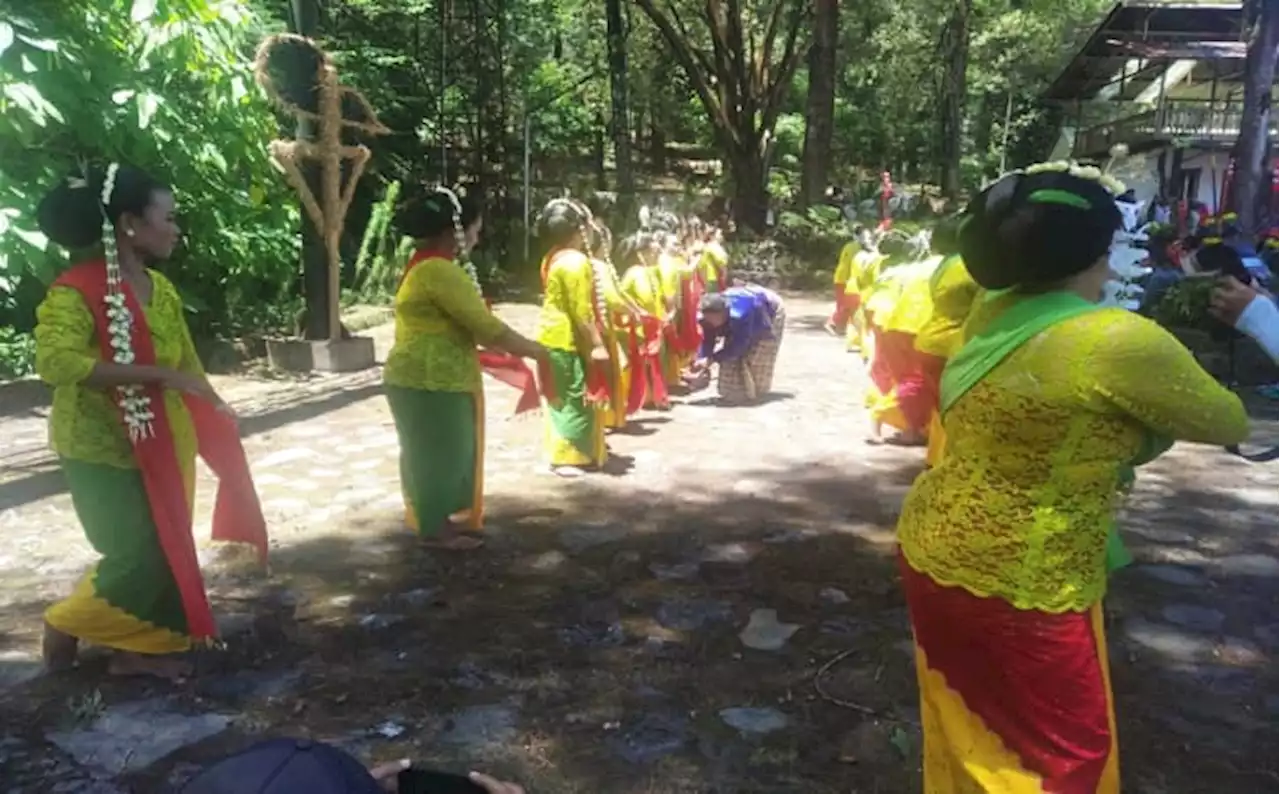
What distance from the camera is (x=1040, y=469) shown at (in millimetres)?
2234

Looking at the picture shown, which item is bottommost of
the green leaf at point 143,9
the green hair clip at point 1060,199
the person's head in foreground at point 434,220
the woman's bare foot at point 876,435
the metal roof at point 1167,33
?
the woman's bare foot at point 876,435

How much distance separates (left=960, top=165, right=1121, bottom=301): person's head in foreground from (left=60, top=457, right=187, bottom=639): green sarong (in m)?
2.72

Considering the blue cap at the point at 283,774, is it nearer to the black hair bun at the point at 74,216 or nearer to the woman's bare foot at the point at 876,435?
the black hair bun at the point at 74,216

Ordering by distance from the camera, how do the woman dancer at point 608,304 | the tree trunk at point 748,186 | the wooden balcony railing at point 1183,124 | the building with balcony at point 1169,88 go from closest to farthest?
1. the woman dancer at point 608,304
2. the building with balcony at point 1169,88
3. the tree trunk at point 748,186
4. the wooden balcony railing at point 1183,124

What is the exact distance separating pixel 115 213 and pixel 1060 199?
279 centimetres

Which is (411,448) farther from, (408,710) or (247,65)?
(247,65)

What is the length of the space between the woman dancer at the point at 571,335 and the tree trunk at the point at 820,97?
14765mm

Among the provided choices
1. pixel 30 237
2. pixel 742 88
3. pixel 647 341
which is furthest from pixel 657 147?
pixel 30 237

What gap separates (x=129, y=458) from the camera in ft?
12.1

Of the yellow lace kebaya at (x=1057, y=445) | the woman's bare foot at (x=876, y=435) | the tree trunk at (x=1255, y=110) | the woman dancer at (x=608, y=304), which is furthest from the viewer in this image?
the tree trunk at (x=1255, y=110)

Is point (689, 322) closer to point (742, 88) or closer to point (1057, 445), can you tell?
point (1057, 445)

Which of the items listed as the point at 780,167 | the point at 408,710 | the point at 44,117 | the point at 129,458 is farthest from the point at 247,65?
the point at 780,167

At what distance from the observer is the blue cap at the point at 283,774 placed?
1266 millimetres

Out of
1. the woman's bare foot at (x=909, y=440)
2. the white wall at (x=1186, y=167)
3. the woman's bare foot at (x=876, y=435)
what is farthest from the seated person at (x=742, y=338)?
the white wall at (x=1186, y=167)
